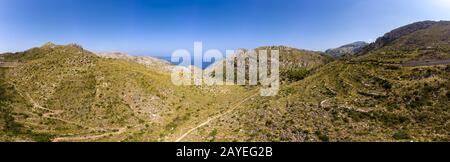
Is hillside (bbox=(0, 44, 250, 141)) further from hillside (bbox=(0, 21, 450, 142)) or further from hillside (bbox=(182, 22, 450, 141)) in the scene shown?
hillside (bbox=(182, 22, 450, 141))

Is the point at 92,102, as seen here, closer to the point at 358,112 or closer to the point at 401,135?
the point at 358,112

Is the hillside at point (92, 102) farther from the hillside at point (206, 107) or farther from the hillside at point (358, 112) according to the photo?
the hillside at point (358, 112)

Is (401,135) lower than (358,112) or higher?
lower

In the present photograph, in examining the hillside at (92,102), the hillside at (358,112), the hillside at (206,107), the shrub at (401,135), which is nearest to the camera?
the shrub at (401,135)

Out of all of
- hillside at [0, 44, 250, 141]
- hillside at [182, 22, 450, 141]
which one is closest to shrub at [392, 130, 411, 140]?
hillside at [182, 22, 450, 141]

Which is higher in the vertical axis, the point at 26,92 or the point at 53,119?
the point at 26,92

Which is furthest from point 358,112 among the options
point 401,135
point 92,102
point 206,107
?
point 92,102

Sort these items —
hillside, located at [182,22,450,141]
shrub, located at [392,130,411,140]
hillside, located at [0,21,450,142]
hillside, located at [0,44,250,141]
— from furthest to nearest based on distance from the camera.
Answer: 1. hillside, located at [0,44,250,141]
2. hillside, located at [0,21,450,142]
3. hillside, located at [182,22,450,141]
4. shrub, located at [392,130,411,140]

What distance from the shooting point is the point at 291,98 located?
185 feet

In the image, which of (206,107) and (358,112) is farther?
(206,107)

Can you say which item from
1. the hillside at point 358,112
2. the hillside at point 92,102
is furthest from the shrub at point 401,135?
the hillside at point 92,102
